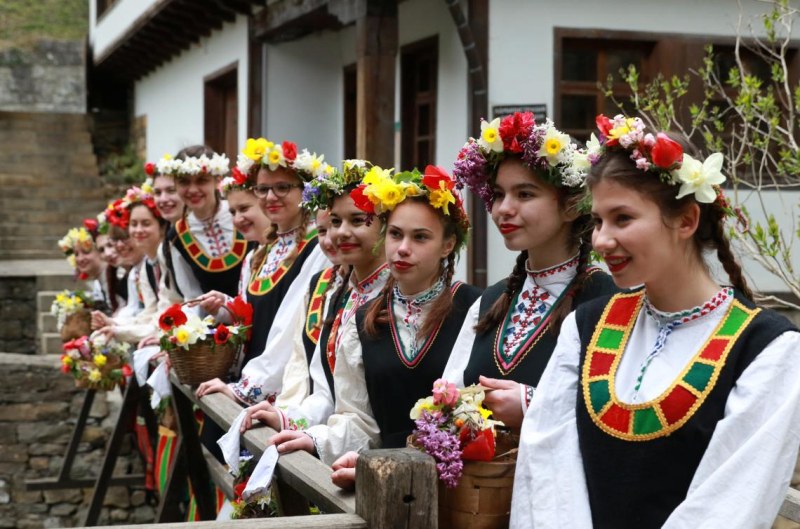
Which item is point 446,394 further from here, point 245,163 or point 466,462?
point 245,163

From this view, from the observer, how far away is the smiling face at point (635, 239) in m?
2.33

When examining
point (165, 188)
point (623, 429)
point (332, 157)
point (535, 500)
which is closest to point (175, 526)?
point (535, 500)

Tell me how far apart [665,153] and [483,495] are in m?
0.84

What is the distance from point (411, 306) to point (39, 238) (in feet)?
45.1

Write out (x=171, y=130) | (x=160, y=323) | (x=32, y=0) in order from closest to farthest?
(x=160, y=323), (x=171, y=130), (x=32, y=0)

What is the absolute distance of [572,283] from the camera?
3.01 metres

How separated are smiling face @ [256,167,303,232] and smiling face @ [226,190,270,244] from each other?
0.33m

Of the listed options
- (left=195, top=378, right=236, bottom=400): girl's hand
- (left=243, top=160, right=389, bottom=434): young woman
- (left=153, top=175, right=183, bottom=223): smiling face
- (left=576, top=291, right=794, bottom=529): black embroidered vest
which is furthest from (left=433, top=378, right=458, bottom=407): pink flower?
(left=153, top=175, right=183, bottom=223): smiling face

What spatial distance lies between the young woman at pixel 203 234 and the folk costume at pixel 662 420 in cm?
376

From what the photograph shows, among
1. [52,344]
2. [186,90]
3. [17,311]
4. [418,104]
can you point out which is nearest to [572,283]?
[418,104]

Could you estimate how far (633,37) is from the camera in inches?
334

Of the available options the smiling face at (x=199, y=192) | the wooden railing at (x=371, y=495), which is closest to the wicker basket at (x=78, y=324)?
the smiling face at (x=199, y=192)

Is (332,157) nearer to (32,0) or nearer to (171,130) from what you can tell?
(171,130)

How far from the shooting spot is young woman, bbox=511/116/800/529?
2.19 meters
